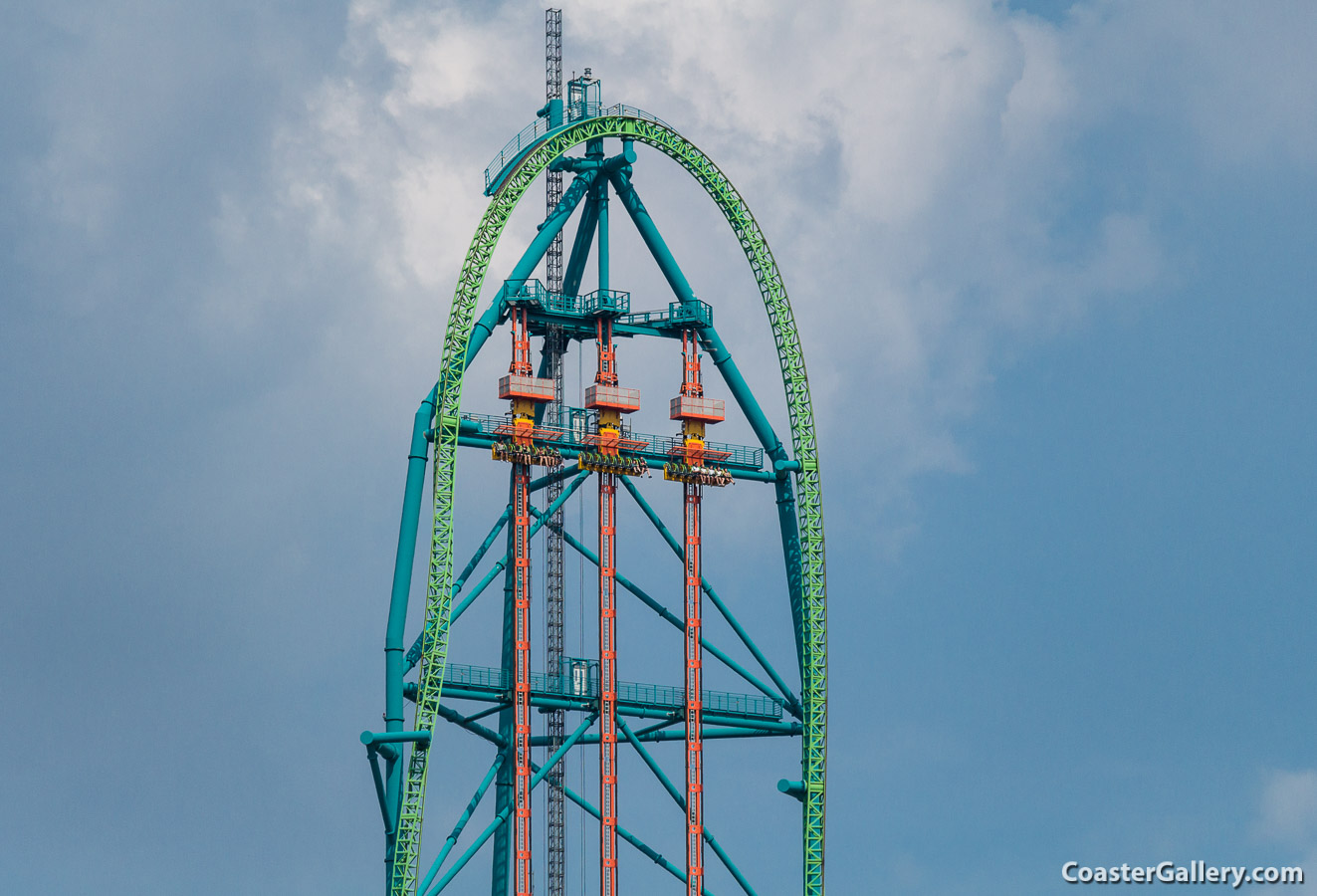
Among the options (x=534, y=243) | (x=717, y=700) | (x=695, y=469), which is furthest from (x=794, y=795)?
(x=534, y=243)

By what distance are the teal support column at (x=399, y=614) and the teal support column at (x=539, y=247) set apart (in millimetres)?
4494

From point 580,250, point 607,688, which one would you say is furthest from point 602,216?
point 607,688

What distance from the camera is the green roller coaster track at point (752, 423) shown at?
15000 centimetres

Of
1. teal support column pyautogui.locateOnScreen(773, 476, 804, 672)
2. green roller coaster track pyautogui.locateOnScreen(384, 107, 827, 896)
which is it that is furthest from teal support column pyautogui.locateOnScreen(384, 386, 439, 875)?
teal support column pyautogui.locateOnScreen(773, 476, 804, 672)

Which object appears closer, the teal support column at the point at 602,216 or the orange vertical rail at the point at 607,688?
the orange vertical rail at the point at 607,688

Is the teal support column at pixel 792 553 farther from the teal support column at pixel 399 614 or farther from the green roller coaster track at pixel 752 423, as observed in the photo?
the teal support column at pixel 399 614

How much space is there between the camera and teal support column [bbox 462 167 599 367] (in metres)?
154

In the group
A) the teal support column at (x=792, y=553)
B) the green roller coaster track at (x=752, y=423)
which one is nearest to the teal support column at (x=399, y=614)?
the green roller coaster track at (x=752, y=423)

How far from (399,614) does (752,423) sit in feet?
72.8

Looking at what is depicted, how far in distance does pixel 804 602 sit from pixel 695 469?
832cm

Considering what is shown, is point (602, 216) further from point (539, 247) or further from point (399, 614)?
point (399, 614)

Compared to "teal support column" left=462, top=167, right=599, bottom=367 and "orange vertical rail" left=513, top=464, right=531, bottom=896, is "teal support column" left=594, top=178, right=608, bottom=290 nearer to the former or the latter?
A: "teal support column" left=462, top=167, right=599, bottom=367

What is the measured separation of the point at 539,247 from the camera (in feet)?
518

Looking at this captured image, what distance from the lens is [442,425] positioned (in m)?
152
